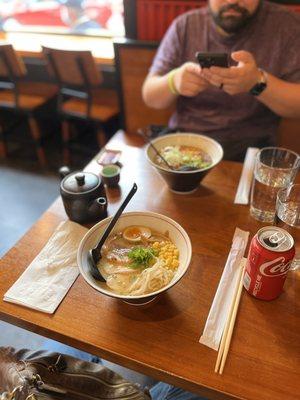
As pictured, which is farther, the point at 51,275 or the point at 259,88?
the point at 259,88

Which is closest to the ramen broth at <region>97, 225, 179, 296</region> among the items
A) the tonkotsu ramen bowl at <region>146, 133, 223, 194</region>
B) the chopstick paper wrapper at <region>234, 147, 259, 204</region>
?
the tonkotsu ramen bowl at <region>146, 133, 223, 194</region>

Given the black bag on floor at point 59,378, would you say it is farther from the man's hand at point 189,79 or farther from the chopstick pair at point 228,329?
the man's hand at point 189,79

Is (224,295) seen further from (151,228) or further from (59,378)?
(59,378)

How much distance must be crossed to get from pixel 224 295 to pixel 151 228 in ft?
0.85

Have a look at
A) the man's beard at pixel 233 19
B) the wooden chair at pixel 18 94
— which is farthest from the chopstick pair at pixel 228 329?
the wooden chair at pixel 18 94

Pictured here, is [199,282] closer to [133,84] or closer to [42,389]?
[42,389]

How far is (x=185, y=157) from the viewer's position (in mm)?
1215

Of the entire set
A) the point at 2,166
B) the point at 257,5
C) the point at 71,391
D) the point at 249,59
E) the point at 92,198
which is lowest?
the point at 2,166

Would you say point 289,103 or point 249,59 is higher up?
point 249,59

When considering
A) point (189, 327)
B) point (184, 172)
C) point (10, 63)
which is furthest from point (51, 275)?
point (10, 63)

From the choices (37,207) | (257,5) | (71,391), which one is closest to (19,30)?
(37,207)

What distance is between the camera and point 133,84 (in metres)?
2.03

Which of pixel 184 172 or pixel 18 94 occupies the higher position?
pixel 184 172

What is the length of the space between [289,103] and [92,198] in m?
0.95
